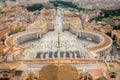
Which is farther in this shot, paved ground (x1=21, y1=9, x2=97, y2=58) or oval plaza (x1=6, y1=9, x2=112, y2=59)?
paved ground (x1=21, y1=9, x2=97, y2=58)

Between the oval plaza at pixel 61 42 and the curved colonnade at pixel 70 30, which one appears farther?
the curved colonnade at pixel 70 30

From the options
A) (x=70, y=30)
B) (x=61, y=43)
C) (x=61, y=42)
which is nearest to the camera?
(x=61, y=43)

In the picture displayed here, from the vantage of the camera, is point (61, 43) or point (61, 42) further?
point (61, 42)

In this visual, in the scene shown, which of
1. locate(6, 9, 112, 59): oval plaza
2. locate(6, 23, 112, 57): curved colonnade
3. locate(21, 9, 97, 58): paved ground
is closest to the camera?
locate(6, 9, 112, 59): oval plaza

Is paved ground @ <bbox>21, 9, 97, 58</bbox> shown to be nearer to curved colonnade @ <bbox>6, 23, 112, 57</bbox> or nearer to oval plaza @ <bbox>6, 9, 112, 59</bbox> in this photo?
oval plaza @ <bbox>6, 9, 112, 59</bbox>

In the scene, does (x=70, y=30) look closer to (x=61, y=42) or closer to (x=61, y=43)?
(x=61, y=42)

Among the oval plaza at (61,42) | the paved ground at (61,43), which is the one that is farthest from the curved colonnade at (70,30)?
the paved ground at (61,43)

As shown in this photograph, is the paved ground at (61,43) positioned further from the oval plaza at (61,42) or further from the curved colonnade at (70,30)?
the curved colonnade at (70,30)

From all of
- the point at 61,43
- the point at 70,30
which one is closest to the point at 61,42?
the point at 61,43

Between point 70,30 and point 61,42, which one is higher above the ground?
point 61,42

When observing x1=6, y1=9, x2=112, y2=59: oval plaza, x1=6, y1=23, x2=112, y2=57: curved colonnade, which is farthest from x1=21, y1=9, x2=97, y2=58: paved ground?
x1=6, y1=23, x2=112, y2=57: curved colonnade

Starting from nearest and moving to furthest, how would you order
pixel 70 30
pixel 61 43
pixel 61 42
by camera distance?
pixel 61 43
pixel 61 42
pixel 70 30

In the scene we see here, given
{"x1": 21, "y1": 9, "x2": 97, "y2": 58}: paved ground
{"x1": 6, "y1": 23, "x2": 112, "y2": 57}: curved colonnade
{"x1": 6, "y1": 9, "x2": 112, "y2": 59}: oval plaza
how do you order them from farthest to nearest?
{"x1": 6, "y1": 23, "x2": 112, "y2": 57}: curved colonnade, {"x1": 21, "y1": 9, "x2": 97, "y2": 58}: paved ground, {"x1": 6, "y1": 9, "x2": 112, "y2": 59}: oval plaza

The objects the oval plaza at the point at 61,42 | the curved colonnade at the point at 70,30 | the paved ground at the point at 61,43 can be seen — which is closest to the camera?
the oval plaza at the point at 61,42
